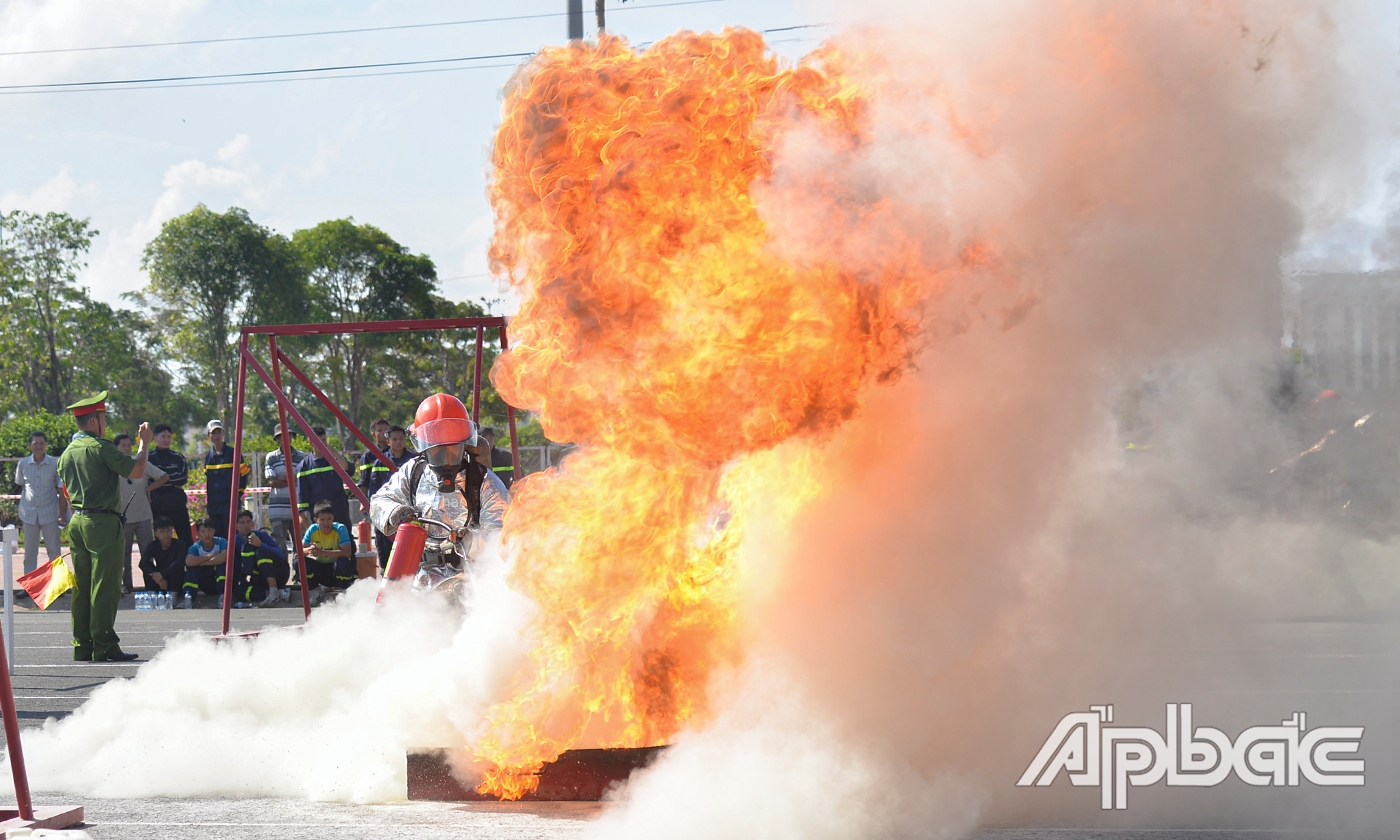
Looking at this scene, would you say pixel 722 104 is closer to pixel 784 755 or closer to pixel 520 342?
pixel 520 342

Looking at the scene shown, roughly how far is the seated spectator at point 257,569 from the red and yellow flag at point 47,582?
1.85 meters

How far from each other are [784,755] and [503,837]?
44.3 inches

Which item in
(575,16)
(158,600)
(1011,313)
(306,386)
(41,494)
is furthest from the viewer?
(575,16)

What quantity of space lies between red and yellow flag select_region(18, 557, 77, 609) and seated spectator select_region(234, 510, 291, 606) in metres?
1.85

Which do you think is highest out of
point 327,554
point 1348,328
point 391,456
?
point 1348,328

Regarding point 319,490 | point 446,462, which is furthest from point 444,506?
point 319,490

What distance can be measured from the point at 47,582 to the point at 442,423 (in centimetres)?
795

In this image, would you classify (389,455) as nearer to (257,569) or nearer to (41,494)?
(257,569)

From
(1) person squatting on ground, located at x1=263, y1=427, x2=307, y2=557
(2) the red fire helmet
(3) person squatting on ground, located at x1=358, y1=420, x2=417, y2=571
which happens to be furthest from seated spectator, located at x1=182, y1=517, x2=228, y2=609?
(2) the red fire helmet

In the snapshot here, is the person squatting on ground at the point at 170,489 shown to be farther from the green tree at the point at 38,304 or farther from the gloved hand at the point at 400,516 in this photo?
the green tree at the point at 38,304

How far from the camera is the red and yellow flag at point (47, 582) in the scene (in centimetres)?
1124

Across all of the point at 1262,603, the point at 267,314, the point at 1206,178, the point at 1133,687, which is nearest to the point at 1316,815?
the point at 1133,687

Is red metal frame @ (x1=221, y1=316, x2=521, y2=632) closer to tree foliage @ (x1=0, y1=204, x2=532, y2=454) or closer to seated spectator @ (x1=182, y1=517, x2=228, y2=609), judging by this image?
→ seated spectator @ (x1=182, y1=517, x2=228, y2=609)

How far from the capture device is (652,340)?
196 inches
